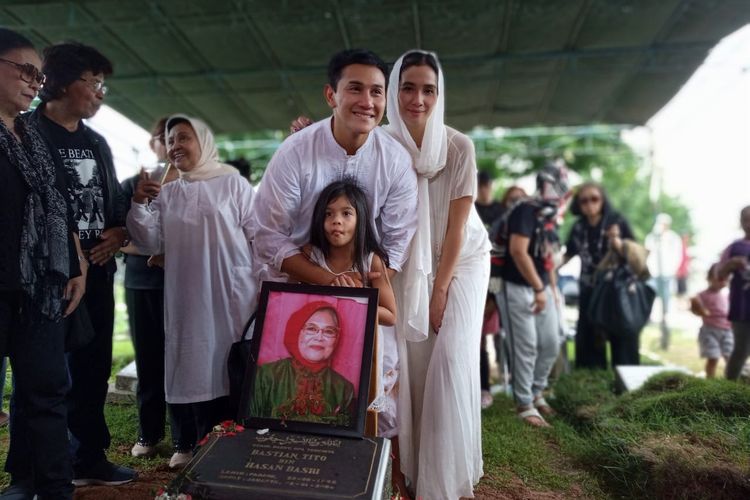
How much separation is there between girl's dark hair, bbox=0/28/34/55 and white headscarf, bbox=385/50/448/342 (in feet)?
5.09

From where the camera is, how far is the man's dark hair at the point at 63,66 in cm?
260

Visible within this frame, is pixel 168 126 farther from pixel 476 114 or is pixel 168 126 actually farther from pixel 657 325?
pixel 657 325

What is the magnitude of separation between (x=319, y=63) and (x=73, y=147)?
14.2ft

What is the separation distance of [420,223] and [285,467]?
126 centimetres

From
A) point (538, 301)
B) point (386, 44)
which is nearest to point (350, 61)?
point (538, 301)

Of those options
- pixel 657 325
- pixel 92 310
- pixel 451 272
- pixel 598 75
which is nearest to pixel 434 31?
pixel 598 75

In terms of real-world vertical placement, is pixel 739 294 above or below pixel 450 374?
above

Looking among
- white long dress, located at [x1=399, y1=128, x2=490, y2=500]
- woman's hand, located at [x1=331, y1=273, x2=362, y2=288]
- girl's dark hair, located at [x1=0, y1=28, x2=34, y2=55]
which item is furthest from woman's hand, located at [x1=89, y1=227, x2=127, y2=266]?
white long dress, located at [x1=399, y1=128, x2=490, y2=500]

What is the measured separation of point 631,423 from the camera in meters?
3.44

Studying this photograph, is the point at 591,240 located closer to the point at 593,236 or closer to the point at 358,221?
the point at 593,236

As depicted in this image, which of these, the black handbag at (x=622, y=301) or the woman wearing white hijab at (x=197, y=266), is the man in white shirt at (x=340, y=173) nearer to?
the woman wearing white hijab at (x=197, y=266)

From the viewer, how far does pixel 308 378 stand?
2.13 m

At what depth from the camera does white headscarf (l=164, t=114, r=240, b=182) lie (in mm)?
3061

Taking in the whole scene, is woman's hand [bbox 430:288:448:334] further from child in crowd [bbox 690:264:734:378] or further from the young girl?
child in crowd [bbox 690:264:734:378]
